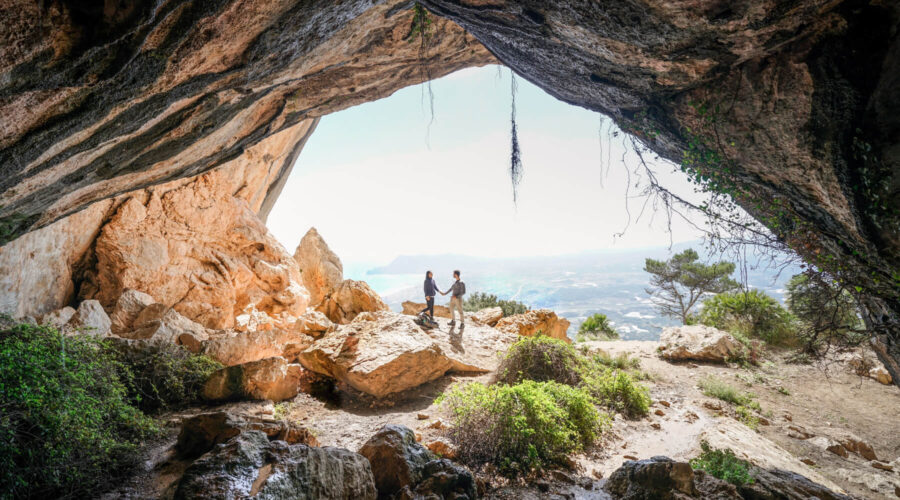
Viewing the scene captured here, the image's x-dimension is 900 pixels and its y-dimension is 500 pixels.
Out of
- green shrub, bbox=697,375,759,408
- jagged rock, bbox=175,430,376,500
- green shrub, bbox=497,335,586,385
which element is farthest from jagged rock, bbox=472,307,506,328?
jagged rock, bbox=175,430,376,500

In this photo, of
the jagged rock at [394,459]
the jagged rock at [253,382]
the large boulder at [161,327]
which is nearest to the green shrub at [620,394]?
the jagged rock at [394,459]

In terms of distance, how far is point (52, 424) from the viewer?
3359 mm

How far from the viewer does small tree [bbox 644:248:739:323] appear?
23.0 m

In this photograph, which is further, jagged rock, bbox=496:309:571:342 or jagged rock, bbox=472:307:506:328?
jagged rock, bbox=472:307:506:328

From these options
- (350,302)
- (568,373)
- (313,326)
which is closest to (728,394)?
(568,373)

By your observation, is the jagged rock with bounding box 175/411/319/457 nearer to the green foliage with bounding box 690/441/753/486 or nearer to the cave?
the cave

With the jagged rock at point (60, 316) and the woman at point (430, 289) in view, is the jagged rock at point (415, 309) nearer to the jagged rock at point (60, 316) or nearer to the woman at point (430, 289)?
the woman at point (430, 289)

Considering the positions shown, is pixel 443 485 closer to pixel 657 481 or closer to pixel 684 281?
pixel 657 481

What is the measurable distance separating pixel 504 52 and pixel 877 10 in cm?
428

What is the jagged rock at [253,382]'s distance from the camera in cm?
676

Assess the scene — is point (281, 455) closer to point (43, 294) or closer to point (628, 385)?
point (628, 385)

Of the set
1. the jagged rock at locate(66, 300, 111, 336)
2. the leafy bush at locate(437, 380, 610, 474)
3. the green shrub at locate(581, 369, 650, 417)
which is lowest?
the green shrub at locate(581, 369, 650, 417)

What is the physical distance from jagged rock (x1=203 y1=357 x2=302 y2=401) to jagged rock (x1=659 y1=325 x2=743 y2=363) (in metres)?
13.1

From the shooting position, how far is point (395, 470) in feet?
12.8
